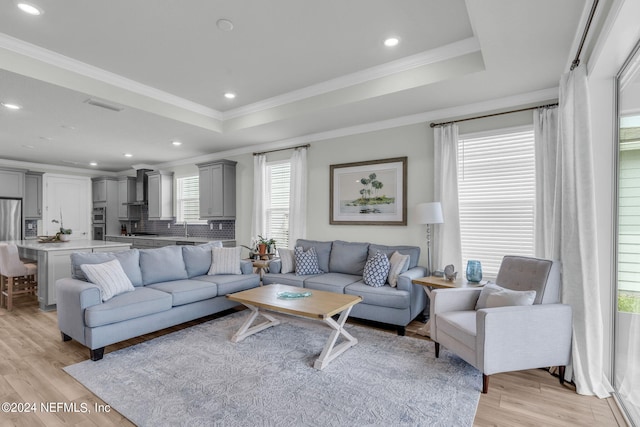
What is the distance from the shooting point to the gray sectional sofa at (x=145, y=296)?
296 cm

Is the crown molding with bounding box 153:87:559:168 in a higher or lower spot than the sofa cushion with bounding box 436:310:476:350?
higher

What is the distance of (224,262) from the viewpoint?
14.8ft

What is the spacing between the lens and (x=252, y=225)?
601 centimetres

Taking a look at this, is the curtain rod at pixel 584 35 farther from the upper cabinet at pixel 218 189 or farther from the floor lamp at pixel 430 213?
the upper cabinet at pixel 218 189

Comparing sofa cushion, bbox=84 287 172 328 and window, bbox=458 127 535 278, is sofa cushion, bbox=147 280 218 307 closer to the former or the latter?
sofa cushion, bbox=84 287 172 328

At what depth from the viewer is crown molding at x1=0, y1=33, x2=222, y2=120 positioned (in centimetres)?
298

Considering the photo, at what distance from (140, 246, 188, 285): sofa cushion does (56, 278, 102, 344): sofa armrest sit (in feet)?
2.42

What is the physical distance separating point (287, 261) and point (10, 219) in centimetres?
655

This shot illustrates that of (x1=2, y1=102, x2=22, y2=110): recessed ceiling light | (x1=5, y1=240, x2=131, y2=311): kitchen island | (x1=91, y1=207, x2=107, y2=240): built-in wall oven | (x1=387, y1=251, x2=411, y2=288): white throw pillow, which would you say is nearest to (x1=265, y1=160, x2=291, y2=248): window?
(x1=387, y1=251, x2=411, y2=288): white throw pillow

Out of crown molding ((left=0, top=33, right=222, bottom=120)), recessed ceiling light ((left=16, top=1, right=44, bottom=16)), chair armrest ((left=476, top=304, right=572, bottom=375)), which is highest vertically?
recessed ceiling light ((left=16, top=1, right=44, bottom=16))

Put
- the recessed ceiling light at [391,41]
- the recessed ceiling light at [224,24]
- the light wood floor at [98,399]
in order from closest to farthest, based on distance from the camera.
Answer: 1. the light wood floor at [98,399]
2. the recessed ceiling light at [224,24]
3. the recessed ceiling light at [391,41]

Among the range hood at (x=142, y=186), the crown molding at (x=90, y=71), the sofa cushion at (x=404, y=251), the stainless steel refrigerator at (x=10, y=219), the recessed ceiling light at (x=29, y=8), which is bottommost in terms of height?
the sofa cushion at (x=404, y=251)

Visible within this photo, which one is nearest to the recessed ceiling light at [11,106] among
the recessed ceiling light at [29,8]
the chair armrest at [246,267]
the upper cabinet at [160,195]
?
the recessed ceiling light at [29,8]

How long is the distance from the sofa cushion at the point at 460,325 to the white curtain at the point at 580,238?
0.73 metres
